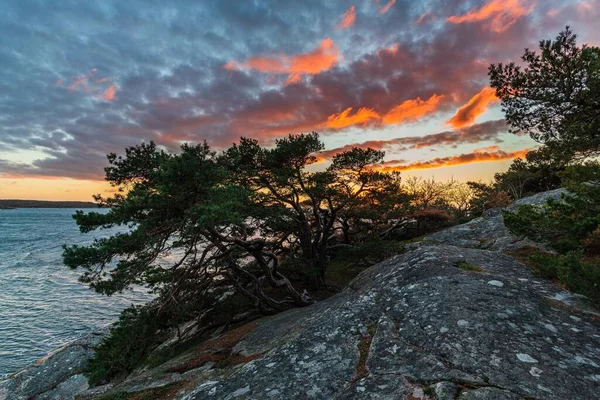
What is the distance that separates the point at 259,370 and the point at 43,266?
49.4 m

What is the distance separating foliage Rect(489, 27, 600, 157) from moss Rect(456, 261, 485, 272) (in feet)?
13.3

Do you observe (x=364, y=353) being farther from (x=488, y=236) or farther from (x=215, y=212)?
(x=488, y=236)

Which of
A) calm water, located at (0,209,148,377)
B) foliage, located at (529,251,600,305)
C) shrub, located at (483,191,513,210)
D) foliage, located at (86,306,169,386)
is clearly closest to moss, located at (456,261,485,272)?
foliage, located at (529,251,600,305)

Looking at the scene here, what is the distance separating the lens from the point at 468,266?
27.3 feet

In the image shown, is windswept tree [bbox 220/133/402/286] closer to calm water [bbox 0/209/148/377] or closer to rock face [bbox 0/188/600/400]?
rock face [bbox 0/188/600/400]

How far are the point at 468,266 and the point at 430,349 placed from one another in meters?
4.00

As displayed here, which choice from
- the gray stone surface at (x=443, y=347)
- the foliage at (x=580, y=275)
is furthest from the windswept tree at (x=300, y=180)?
the foliage at (x=580, y=275)

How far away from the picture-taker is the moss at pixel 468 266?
26.8ft

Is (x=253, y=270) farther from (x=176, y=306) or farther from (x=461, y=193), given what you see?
(x=461, y=193)

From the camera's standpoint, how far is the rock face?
4.37 meters

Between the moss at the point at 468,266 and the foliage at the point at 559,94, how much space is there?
4066 mm

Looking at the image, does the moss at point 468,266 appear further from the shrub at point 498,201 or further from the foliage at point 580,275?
the shrub at point 498,201

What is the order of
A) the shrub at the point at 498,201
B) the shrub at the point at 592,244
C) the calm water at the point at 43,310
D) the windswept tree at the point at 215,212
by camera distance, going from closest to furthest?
the shrub at the point at 592,244, the windswept tree at the point at 215,212, the calm water at the point at 43,310, the shrub at the point at 498,201

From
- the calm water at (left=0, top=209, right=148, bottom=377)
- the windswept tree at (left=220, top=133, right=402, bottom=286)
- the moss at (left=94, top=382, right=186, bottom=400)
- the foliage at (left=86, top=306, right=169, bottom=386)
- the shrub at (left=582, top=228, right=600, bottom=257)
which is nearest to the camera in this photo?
the moss at (left=94, top=382, right=186, bottom=400)
